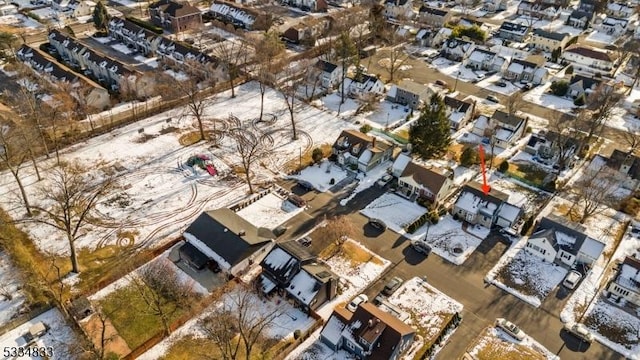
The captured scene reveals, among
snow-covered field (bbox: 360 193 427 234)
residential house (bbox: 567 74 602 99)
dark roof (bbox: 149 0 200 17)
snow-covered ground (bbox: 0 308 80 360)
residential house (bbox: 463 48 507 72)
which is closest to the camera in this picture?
snow-covered ground (bbox: 0 308 80 360)

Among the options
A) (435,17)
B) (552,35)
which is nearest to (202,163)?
(435,17)

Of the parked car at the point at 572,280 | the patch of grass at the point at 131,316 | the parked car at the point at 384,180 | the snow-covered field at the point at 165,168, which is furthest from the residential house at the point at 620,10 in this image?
the patch of grass at the point at 131,316

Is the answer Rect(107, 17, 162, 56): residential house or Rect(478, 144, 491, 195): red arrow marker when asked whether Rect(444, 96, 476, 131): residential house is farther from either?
Rect(107, 17, 162, 56): residential house

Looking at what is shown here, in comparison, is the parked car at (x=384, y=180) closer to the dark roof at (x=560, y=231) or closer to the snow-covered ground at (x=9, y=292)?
the dark roof at (x=560, y=231)

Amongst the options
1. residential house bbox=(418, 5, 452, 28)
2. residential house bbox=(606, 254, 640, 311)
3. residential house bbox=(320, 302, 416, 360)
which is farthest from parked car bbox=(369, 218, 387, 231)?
residential house bbox=(418, 5, 452, 28)

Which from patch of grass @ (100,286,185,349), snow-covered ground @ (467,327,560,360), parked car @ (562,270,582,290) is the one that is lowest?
patch of grass @ (100,286,185,349)

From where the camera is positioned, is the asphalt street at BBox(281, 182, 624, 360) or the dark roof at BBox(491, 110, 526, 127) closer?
the asphalt street at BBox(281, 182, 624, 360)

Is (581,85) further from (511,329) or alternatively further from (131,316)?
(131,316)
